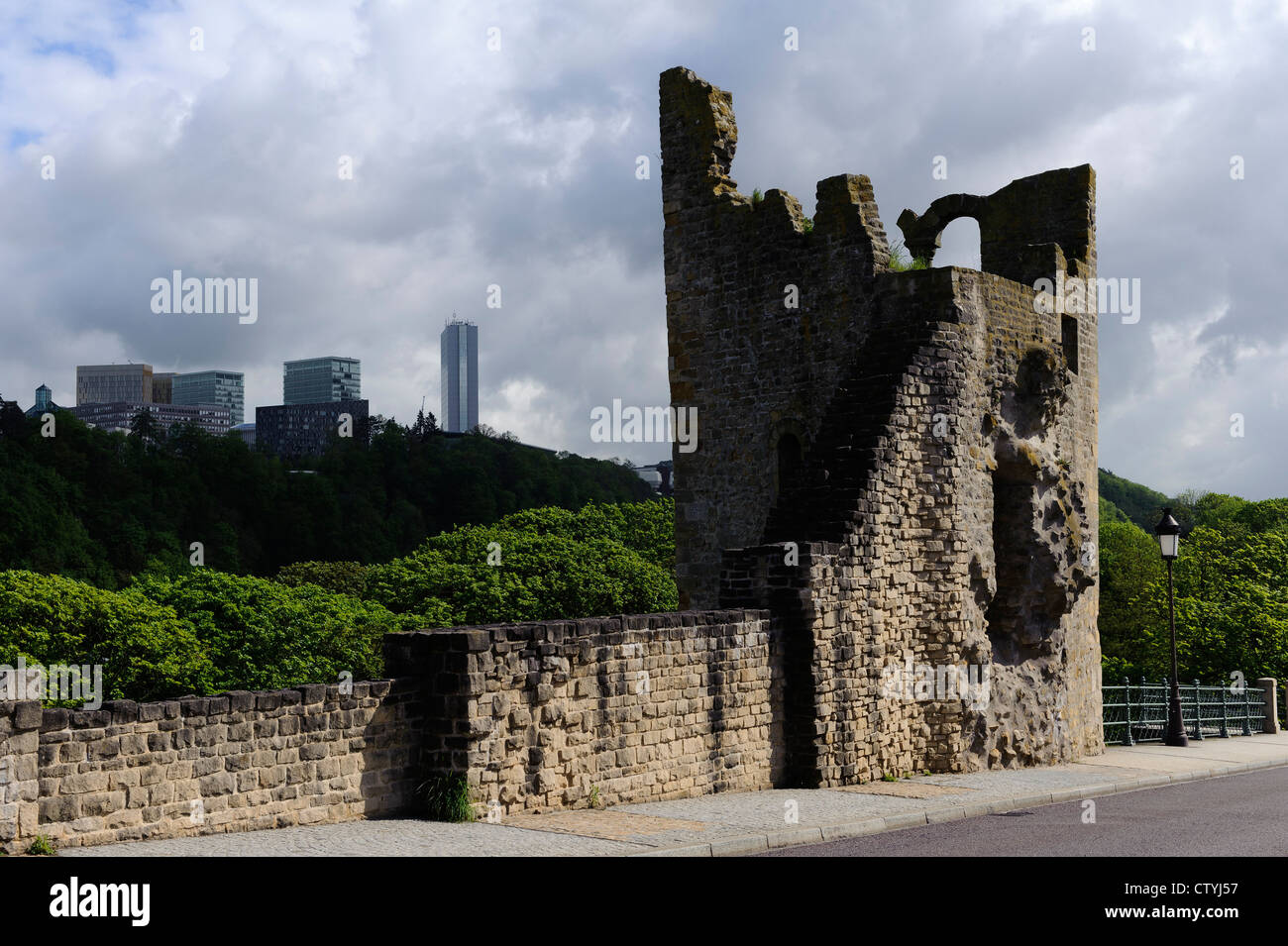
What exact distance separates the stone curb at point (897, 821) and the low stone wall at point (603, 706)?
4.51ft

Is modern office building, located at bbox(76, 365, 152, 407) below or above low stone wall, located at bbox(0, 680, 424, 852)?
above

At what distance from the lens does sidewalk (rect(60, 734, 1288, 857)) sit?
9.38 meters

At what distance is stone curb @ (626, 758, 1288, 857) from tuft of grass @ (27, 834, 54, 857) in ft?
13.2

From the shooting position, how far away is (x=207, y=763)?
965cm

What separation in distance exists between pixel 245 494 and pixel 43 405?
18184 millimetres

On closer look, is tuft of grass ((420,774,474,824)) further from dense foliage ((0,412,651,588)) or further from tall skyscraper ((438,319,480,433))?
tall skyscraper ((438,319,480,433))

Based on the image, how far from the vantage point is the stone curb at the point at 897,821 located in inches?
405

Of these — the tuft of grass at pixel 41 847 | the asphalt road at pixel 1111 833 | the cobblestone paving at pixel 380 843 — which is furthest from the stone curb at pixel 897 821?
the tuft of grass at pixel 41 847

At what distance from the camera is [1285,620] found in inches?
1609

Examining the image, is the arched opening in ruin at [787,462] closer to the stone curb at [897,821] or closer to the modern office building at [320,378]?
the stone curb at [897,821]

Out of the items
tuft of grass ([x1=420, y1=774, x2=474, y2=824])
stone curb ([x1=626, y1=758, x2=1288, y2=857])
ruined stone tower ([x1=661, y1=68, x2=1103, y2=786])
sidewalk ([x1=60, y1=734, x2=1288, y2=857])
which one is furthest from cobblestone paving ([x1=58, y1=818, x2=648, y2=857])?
ruined stone tower ([x1=661, y1=68, x2=1103, y2=786])
